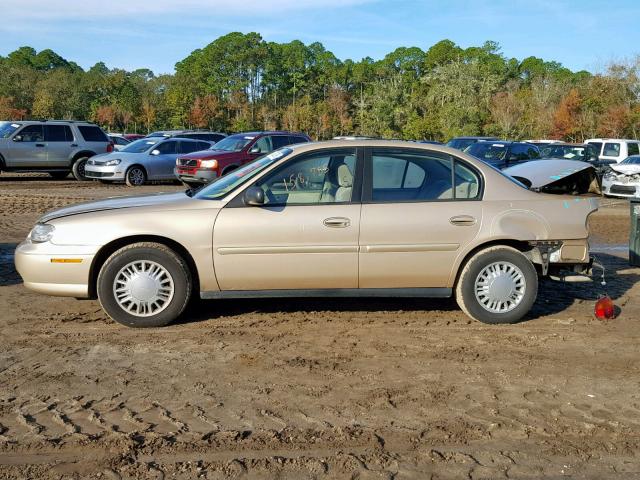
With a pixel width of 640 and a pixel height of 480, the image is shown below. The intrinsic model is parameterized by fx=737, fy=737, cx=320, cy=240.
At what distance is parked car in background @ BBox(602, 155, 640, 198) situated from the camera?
20.2 metres

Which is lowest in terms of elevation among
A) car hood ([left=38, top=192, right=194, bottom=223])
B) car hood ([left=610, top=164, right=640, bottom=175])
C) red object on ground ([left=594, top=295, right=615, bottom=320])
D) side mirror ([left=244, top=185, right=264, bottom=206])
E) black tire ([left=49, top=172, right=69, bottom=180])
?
red object on ground ([left=594, top=295, right=615, bottom=320])

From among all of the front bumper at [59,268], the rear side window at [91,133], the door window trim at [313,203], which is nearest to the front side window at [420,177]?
the door window trim at [313,203]

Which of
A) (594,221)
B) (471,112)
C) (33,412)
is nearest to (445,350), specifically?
(33,412)

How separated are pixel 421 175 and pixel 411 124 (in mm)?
47501

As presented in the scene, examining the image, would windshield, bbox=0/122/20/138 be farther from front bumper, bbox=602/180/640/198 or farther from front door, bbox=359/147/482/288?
front door, bbox=359/147/482/288

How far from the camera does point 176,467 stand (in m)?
3.82

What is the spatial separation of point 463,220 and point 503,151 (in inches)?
593

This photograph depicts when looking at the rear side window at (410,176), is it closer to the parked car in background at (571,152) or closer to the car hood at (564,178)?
the car hood at (564,178)

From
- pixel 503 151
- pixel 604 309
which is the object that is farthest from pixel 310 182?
pixel 503 151

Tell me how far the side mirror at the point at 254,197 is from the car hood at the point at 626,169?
667 inches

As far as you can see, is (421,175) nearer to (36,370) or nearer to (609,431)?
(609,431)

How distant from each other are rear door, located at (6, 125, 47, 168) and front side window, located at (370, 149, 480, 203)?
18.0m

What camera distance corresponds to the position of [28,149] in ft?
72.5

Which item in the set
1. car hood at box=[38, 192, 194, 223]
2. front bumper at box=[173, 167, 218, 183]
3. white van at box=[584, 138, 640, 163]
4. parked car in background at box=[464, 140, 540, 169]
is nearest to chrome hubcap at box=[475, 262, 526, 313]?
car hood at box=[38, 192, 194, 223]
